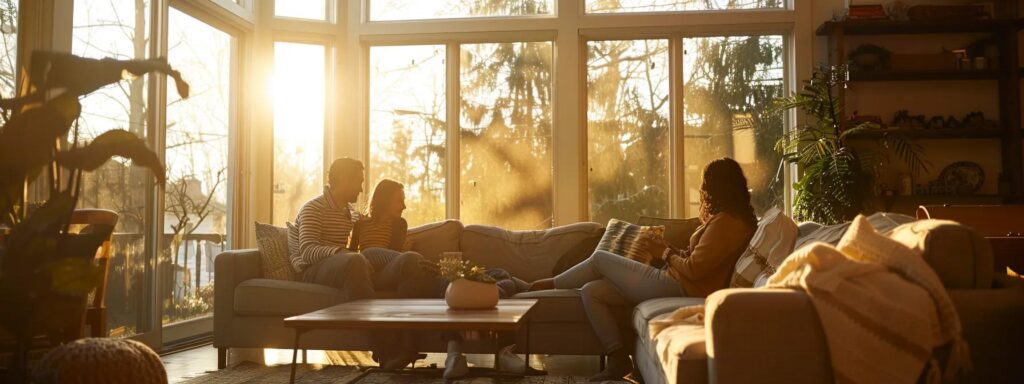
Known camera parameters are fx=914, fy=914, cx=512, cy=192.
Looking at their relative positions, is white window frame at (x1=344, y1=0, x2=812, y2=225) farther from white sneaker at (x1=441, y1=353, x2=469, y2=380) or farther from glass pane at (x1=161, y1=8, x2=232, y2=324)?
white sneaker at (x1=441, y1=353, x2=469, y2=380)

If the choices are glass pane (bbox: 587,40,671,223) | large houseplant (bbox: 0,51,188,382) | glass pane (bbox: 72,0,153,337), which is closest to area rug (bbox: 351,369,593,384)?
glass pane (bbox: 72,0,153,337)

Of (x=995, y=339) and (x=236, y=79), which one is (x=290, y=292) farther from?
(x=995, y=339)

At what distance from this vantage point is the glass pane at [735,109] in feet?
21.8

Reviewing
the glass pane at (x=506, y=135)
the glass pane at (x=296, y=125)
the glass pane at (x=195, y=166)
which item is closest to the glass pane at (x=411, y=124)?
the glass pane at (x=506, y=135)

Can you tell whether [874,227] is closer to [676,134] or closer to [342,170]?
[342,170]

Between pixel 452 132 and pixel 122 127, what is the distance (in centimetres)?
265

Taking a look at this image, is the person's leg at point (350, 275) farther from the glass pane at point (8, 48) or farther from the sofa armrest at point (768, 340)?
the sofa armrest at point (768, 340)

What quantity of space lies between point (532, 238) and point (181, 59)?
8.00 feet

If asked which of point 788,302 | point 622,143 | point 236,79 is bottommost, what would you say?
point 788,302

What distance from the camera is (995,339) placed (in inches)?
83.1

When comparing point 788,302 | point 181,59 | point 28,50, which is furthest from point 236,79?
point 788,302

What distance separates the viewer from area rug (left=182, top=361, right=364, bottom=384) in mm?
4078

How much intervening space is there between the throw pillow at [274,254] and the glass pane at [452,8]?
2.56 meters

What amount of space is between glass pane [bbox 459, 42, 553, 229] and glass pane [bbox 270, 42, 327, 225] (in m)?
1.07
